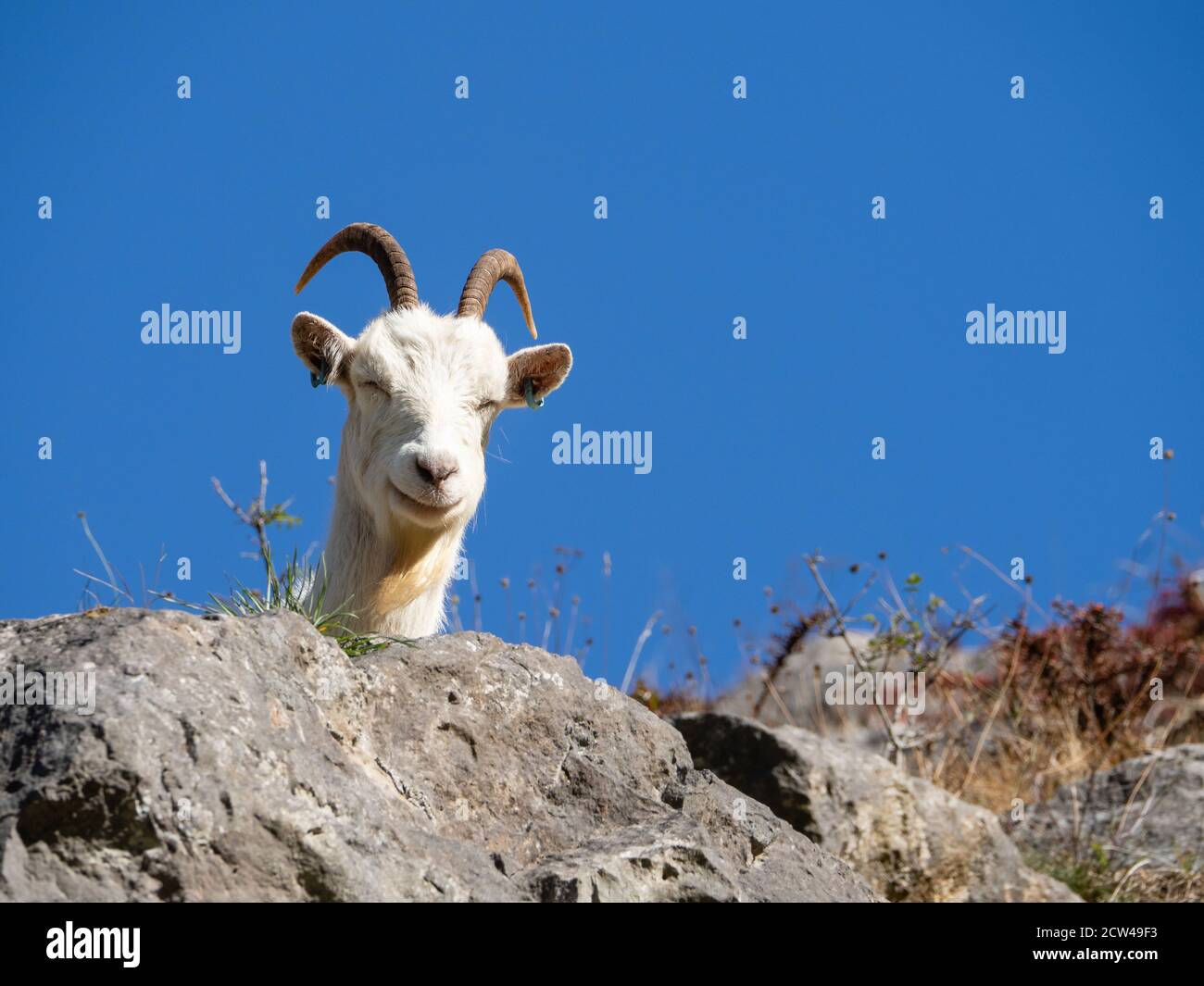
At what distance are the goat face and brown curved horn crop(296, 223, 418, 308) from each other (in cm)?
1

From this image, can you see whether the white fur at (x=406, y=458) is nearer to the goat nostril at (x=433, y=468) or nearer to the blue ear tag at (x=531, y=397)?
the goat nostril at (x=433, y=468)

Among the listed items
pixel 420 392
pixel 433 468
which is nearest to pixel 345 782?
pixel 433 468

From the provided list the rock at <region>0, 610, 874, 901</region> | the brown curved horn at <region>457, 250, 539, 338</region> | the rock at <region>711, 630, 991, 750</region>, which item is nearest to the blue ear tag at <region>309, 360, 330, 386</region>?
the brown curved horn at <region>457, 250, 539, 338</region>

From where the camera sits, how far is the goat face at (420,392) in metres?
6.34

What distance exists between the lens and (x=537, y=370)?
24.7 feet

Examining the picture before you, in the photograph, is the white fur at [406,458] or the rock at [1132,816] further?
the rock at [1132,816]

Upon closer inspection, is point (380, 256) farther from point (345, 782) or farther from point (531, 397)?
point (345, 782)

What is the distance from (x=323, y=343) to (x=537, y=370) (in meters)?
1.16

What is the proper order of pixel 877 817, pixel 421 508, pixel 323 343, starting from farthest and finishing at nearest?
pixel 877 817
pixel 323 343
pixel 421 508

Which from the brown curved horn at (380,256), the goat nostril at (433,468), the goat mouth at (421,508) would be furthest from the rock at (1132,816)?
the brown curved horn at (380,256)

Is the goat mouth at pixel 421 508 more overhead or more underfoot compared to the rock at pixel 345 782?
more overhead

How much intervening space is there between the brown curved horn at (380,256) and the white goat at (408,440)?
0.02 m

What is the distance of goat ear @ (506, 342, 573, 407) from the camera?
7426mm

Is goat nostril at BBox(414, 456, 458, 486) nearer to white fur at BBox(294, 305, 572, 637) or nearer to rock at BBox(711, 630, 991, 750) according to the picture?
white fur at BBox(294, 305, 572, 637)
